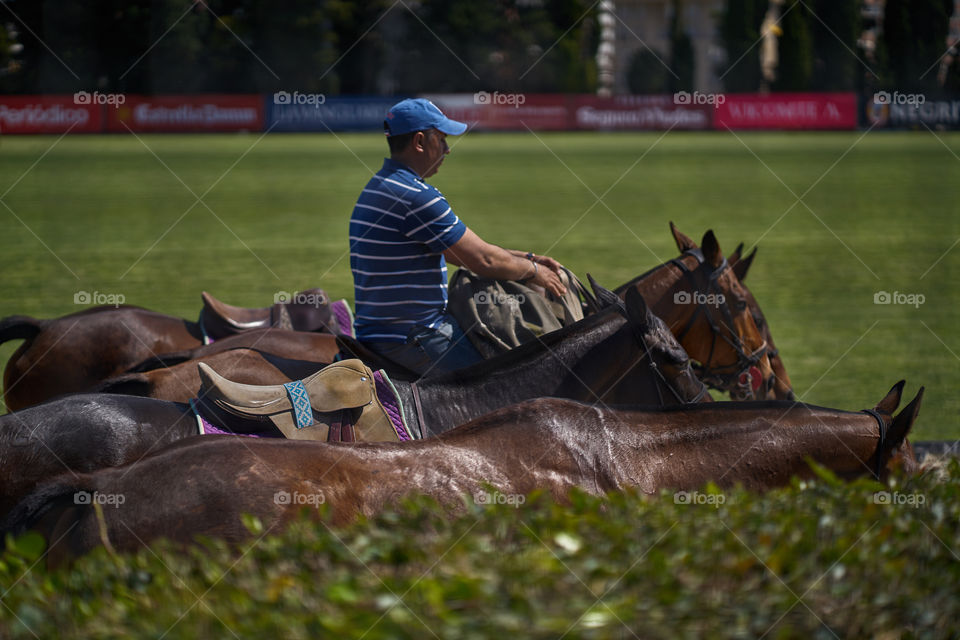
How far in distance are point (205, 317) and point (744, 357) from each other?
3.45 meters

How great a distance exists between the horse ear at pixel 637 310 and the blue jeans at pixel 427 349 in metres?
0.88

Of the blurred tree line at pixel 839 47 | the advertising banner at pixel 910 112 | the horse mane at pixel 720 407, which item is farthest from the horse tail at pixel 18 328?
the blurred tree line at pixel 839 47

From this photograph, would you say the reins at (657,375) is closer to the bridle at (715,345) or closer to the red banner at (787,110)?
the bridle at (715,345)

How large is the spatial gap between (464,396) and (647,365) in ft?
3.02

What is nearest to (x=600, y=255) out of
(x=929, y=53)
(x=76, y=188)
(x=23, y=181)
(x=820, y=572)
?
(x=820, y=572)

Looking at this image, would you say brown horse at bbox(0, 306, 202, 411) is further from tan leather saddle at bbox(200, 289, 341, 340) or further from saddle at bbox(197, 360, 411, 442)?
saddle at bbox(197, 360, 411, 442)

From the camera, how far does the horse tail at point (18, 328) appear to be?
253 inches

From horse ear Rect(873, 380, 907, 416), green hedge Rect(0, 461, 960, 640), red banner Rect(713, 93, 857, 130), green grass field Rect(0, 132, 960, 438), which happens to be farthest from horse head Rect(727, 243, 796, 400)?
red banner Rect(713, 93, 857, 130)

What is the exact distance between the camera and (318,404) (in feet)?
13.6

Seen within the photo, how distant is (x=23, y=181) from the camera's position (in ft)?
91.7

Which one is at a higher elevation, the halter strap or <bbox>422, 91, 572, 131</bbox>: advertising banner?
<bbox>422, 91, 572, 131</bbox>: advertising banner

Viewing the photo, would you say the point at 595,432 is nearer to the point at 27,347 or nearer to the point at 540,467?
the point at 540,467

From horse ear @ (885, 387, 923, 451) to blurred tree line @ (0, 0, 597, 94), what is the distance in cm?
3238

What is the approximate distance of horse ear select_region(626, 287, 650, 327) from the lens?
15.7ft
